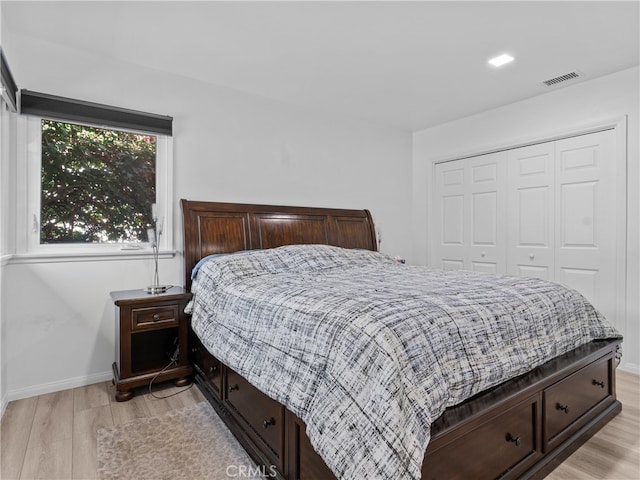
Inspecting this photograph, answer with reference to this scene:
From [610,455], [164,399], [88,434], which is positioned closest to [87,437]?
[88,434]

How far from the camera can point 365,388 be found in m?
1.15

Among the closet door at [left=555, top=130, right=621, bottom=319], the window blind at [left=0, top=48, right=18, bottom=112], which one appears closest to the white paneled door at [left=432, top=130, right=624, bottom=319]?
the closet door at [left=555, top=130, right=621, bottom=319]

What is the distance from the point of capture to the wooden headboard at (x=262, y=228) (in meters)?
2.93

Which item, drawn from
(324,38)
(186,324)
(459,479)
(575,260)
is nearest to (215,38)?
(324,38)

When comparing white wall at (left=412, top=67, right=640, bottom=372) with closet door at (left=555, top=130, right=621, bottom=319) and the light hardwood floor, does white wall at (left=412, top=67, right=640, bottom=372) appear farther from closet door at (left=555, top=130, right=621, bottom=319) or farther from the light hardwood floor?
the light hardwood floor

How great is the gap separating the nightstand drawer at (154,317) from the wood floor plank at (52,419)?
0.59 m

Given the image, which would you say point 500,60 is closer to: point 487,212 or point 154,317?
point 487,212

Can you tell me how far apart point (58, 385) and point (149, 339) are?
62 cm

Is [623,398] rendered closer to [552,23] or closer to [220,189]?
[552,23]

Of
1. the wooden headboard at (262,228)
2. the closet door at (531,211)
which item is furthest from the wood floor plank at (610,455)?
the wooden headboard at (262,228)

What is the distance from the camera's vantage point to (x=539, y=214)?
3.51 metres

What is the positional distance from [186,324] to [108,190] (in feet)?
3.98

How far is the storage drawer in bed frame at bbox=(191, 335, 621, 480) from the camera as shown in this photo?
129cm

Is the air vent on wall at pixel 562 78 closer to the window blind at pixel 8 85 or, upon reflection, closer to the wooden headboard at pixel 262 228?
the wooden headboard at pixel 262 228
